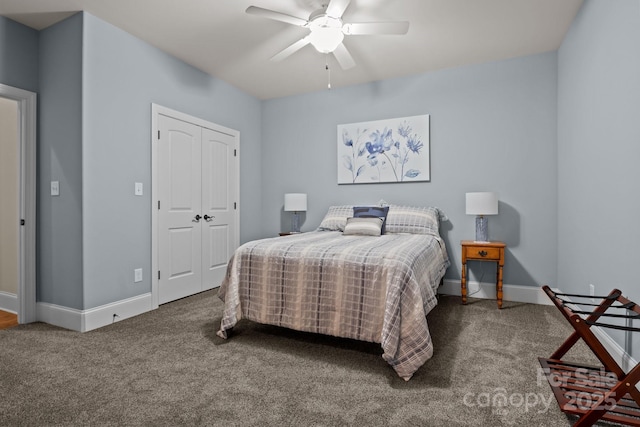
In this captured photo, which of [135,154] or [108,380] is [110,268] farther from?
[108,380]

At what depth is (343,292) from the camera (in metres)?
2.13

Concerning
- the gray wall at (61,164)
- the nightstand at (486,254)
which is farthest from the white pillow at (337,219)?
the gray wall at (61,164)

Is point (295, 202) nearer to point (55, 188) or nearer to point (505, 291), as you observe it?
point (55, 188)

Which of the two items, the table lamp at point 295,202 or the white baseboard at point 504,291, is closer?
the white baseboard at point 504,291

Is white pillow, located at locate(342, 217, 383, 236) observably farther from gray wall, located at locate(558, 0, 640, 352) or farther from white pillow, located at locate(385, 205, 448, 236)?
gray wall, located at locate(558, 0, 640, 352)

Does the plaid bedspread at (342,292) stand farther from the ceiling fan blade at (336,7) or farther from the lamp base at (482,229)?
the ceiling fan blade at (336,7)

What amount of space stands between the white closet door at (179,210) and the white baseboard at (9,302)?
137cm

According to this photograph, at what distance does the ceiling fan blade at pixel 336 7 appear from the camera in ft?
7.42

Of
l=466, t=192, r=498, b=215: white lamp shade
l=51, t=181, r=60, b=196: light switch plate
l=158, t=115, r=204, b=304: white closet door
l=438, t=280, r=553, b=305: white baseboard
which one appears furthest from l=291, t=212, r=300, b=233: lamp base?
l=51, t=181, r=60, b=196: light switch plate

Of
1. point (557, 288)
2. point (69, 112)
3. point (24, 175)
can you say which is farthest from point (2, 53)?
point (557, 288)

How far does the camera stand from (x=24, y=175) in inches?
113

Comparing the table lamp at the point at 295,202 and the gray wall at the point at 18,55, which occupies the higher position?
the gray wall at the point at 18,55

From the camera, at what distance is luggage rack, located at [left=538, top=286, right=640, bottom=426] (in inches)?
52.0

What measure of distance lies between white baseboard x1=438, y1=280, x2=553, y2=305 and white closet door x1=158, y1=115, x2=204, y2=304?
9.49ft
